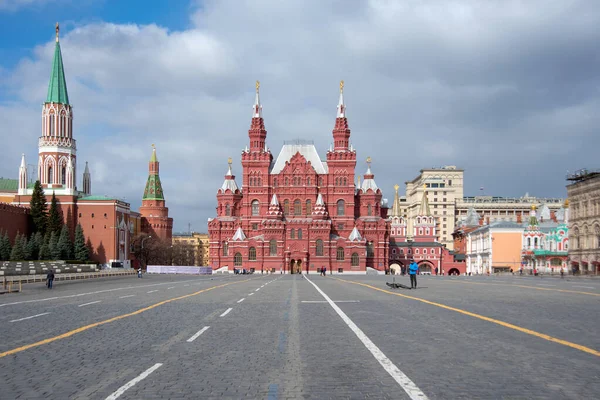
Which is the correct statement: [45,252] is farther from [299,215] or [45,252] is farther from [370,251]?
[370,251]

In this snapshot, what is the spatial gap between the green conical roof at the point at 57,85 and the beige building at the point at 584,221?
90.9m

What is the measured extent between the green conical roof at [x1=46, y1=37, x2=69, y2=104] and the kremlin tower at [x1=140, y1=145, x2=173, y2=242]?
44209 mm

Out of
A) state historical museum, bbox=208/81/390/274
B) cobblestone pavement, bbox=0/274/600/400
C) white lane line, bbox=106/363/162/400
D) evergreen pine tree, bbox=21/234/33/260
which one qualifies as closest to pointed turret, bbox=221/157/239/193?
state historical museum, bbox=208/81/390/274

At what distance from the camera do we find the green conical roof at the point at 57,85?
120656mm

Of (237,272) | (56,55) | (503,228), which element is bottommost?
(237,272)

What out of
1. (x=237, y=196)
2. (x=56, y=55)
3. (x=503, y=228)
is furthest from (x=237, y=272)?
(x=56, y=55)

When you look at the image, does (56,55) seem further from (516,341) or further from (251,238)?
(516,341)

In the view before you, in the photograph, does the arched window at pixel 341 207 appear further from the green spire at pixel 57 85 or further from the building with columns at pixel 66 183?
the green spire at pixel 57 85

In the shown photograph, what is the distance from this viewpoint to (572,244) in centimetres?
8688

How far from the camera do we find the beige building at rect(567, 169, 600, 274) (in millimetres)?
79562

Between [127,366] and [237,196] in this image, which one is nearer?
[127,366]

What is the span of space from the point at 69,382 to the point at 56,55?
4804 inches

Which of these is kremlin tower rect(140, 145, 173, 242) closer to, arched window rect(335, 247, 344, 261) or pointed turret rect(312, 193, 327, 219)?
pointed turret rect(312, 193, 327, 219)

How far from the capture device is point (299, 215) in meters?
111
